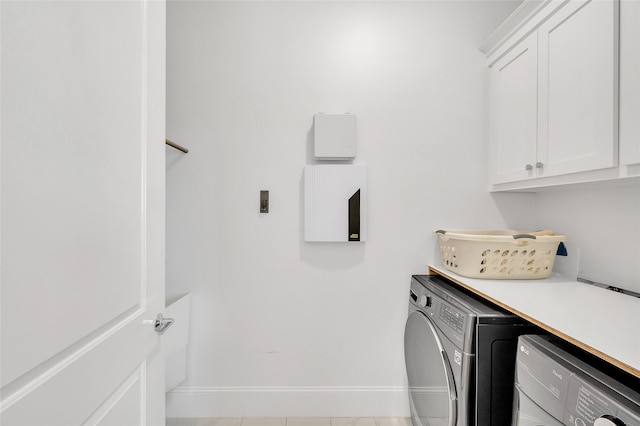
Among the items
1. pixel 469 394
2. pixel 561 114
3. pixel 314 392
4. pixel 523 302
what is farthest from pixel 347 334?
pixel 561 114

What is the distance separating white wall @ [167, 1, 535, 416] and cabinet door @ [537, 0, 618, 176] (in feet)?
1.69

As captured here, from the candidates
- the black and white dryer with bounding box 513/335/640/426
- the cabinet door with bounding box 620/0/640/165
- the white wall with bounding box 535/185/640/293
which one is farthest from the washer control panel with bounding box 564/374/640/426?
the white wall with bounding box 535/185/640/293

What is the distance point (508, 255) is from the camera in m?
1.55

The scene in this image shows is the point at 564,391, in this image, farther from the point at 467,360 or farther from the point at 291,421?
the point at 291,421

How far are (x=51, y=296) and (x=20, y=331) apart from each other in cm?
8

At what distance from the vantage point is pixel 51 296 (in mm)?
610

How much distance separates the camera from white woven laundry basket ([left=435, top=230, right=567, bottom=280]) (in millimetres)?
1517

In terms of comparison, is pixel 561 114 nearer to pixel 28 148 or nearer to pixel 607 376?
pixel 607 376

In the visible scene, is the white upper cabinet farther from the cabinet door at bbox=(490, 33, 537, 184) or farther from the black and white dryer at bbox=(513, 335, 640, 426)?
the black and white dryer at bbox=(513, 335, 640, 426)

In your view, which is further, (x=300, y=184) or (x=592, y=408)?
(x=300, y=184)

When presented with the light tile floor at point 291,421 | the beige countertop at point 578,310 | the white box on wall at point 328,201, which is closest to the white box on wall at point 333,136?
the white box on wall at point 328,201

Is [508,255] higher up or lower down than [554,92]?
lower down

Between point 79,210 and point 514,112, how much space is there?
1.85 metres

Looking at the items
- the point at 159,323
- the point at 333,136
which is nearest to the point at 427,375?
the point at 159,323
